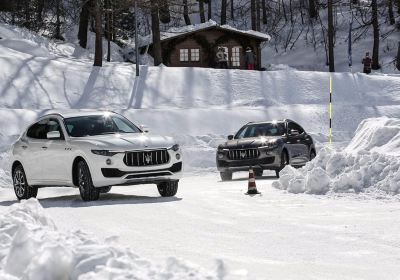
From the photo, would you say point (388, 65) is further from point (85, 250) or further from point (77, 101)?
point (85, 250)

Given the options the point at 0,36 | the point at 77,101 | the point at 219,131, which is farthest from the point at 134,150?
the point at 0,36

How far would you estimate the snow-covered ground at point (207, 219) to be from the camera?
Result: 602 cm

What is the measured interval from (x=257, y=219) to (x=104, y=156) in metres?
3.77

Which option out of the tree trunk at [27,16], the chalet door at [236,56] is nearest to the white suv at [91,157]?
the chalet door at [236,56]

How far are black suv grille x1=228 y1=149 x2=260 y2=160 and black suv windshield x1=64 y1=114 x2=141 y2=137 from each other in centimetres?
586

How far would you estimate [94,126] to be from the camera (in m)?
15.9

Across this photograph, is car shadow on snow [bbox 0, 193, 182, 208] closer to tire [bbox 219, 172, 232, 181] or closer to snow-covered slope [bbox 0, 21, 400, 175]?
tire [bbox 219, 172, 232, 181]

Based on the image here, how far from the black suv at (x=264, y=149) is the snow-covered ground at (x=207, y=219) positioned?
0.76 m

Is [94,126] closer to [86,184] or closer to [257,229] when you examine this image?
[86,184]

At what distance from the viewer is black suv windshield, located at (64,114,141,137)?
15.7 meters

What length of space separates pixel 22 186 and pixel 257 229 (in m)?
7.14

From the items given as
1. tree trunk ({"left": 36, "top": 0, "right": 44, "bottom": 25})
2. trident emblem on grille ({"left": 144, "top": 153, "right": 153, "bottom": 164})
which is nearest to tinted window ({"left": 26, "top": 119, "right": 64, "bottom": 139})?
trident emblem on grille ({"left": 144, "top": 153, "right": 153, "bottom": 164})

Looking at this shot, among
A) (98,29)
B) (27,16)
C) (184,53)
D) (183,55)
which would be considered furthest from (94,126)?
(27,16)

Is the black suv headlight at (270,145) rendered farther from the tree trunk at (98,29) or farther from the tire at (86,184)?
the tree trunk at (98,29)
